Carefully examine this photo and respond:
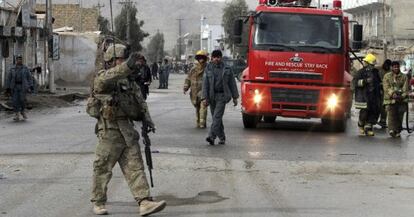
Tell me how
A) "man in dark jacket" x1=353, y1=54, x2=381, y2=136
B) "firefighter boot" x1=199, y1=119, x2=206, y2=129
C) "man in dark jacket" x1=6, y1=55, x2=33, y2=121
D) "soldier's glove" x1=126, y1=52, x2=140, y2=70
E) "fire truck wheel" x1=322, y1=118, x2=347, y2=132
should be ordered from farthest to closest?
"man in dark jacket" x1=6, y1=55, x2=33, y2=121
"firefighter boot" x1=199, y1=119, x2=206, y2=129
"fire truck wheel" x1=322, y1=118, x2=347, y2=132
"man in dark jacket" x1=353, y1=54, x2=381, y2=136
"soldier's glove" x1=126, y1=52, x2=140, y2=70

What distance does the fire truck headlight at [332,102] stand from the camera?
49.2 feet

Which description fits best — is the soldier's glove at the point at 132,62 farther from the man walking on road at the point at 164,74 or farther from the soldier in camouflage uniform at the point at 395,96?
the man walking on road at the point at 164,74

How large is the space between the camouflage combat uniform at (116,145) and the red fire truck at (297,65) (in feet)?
27.1

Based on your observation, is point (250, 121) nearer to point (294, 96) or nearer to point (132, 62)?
point (294, 96)

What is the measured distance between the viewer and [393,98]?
579 inches

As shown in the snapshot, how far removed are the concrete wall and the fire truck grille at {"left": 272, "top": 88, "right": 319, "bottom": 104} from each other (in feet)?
87.4

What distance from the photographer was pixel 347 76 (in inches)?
620

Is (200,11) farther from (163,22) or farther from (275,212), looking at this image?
(275,212)

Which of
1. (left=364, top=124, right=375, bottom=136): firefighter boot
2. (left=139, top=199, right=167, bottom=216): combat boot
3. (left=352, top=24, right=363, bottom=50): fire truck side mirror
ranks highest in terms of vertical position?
(left=352, top=24, right=363, bottom=50): fire truck side mirror

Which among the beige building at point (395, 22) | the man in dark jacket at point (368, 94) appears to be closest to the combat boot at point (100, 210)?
the man in dark jacket at point (368, 94)

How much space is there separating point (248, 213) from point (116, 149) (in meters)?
1.49

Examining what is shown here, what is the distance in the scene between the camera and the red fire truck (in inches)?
590

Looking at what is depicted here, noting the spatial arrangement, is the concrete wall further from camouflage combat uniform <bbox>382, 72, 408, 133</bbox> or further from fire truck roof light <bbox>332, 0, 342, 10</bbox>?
camouflage combat uniform <bbox>382, 72, 408, 133</bbox>

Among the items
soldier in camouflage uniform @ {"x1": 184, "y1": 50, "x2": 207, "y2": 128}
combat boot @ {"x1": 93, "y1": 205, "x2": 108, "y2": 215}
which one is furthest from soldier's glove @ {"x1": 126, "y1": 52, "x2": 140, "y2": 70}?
soldier in camouflage uniform @ {"x1": 184, "y1": 50, "x2": 207, "y2": 128}
